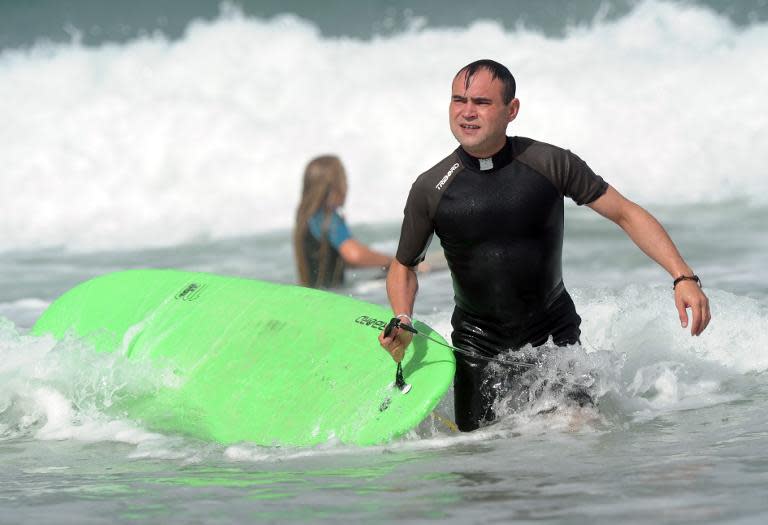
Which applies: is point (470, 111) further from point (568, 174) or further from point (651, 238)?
point (651, 238)

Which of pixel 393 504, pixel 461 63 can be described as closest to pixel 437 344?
pixel 393 504

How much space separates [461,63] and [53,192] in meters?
5.67

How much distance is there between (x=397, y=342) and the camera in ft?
11.7

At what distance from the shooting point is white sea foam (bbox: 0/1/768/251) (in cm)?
1297

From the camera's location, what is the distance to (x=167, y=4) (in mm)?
16828

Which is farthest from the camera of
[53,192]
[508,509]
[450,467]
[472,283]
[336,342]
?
[53,192]

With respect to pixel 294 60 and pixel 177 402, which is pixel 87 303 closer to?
pixel 177 402

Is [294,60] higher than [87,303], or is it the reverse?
[294,60]

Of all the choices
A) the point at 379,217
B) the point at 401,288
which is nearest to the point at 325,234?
the point at 401,288

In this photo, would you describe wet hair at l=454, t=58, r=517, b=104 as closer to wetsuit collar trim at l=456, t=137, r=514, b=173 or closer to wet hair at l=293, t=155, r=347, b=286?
wetsuit collar trim at l=456, t=137, r=514, b=173

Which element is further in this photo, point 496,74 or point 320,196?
point 320,196

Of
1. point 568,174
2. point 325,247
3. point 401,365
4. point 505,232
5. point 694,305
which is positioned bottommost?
point 401,365

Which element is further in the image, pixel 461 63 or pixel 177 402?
pixel 461 63

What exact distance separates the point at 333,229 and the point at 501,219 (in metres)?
3.04
